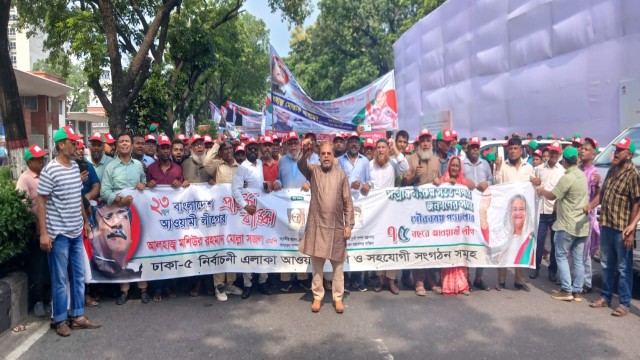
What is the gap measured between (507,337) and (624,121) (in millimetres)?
9870

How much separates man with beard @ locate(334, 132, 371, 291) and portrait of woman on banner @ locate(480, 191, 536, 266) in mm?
1502

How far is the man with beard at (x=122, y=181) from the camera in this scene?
19.7 feet

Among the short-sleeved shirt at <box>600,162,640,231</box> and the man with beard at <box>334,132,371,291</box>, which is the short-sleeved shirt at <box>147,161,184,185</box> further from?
the short-sleeved shirt at <box>600,162,640,231</box>

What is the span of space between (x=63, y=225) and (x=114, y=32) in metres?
7.18

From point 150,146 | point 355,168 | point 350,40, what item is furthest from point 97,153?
point 350,40

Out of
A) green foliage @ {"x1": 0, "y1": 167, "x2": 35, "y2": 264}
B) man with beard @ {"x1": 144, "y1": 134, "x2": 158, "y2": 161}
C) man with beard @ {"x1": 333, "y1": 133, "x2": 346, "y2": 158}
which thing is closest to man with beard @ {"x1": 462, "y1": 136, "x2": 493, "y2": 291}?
man with beard @ {"x1": 333, "y1": 133, "x2": 346, "y2": 158}

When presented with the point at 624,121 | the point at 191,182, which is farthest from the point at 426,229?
the point at 624,121

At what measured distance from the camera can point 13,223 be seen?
5133 millimetres

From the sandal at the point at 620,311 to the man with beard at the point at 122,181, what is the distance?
5107 mm

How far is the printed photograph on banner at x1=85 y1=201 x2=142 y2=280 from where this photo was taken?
6090mm

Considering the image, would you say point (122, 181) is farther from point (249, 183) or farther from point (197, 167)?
point (249, 183)

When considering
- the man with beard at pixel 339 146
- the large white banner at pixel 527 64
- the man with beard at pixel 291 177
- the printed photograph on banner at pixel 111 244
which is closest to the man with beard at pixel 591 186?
the man with beard at pixel 339 146

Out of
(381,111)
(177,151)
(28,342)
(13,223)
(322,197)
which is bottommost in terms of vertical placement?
(28,342)

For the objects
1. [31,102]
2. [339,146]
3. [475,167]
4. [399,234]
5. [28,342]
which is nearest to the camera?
[28,342]
